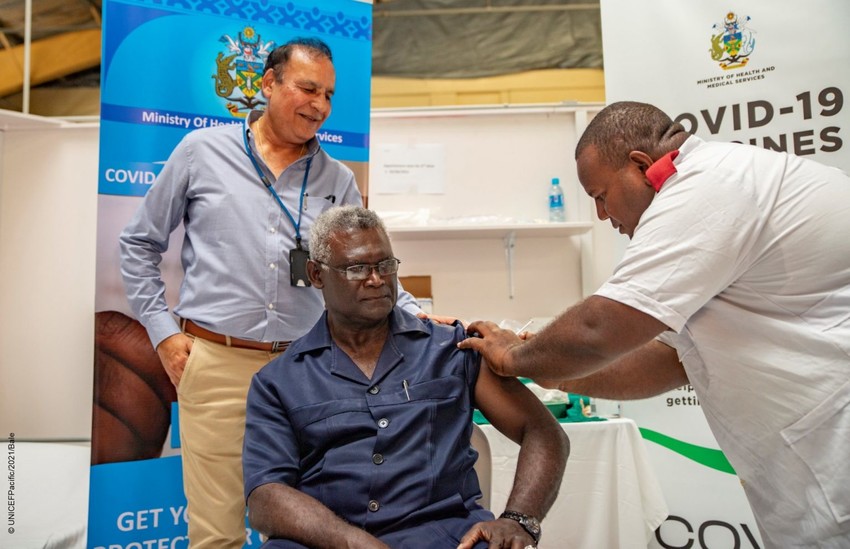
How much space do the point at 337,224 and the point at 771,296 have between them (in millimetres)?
1108

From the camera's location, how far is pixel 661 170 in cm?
150

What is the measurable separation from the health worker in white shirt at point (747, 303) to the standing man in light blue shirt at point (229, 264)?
0.94 meters

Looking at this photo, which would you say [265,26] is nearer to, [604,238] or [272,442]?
[272,442]

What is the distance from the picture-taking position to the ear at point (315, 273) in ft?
6.25

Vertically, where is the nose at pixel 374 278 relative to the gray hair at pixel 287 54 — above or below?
below

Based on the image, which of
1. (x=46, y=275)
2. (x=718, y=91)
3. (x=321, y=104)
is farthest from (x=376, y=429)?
(x=46, y=275)

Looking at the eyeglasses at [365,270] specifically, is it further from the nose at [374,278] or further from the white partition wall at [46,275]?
the white partition wall at [46,275]

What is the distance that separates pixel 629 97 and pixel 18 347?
11.7 ft

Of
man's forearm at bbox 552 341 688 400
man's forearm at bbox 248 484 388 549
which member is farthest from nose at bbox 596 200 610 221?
man's forearm at bbox 248 484 388 549

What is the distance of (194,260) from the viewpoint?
2184 millimetres

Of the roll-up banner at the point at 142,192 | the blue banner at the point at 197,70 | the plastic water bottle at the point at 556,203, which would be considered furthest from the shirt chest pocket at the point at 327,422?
the plastic water bottle at the point at 556,203

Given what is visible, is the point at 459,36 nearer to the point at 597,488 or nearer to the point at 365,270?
the point at 597,488

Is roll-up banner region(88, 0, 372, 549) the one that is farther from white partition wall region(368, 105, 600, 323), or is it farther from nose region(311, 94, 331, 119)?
white partition wall region(368, 105, 600, 323)

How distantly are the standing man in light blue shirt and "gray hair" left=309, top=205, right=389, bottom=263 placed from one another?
304 mm
